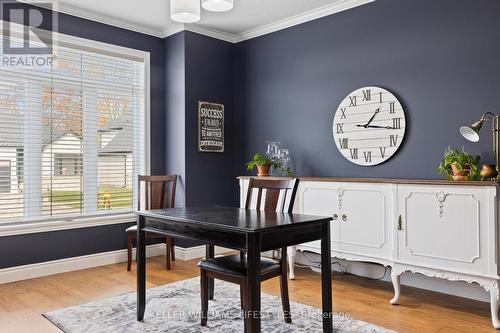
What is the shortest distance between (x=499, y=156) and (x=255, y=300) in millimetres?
2201

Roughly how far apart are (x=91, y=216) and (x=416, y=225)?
319 centimetres

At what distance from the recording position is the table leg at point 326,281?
2.40 m

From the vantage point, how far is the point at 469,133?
299 cm

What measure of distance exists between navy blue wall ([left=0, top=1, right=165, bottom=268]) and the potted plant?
10.2ft

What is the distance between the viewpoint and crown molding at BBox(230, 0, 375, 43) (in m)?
3.92

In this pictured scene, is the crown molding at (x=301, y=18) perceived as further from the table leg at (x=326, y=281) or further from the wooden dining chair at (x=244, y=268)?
the table leg at (x=326, y=281)

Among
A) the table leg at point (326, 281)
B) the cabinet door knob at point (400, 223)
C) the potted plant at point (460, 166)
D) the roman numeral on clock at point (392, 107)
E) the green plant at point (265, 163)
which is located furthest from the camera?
the green plant at point (265, 163)

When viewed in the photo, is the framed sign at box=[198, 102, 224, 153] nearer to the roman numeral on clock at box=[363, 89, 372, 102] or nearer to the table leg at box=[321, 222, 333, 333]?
the roman numeral on clock at box=[363, 89, 372, 102]

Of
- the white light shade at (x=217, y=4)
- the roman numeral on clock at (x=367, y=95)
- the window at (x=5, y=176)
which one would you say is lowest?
the window at (x=5, y=176)

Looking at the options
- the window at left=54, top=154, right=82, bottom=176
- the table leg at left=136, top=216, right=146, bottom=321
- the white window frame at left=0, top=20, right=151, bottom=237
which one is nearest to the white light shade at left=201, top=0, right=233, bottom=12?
the table leg at left=136, top=216, right=146, bottom=321

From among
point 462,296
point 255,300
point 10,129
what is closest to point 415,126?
point 462,296

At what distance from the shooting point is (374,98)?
3738mm

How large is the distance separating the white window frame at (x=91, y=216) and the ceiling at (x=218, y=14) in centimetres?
26

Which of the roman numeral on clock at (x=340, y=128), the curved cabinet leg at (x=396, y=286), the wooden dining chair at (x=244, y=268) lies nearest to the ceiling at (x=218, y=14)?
the roman numeral on clock at (x=340, y=128)
